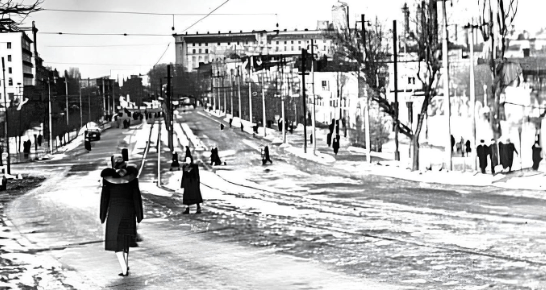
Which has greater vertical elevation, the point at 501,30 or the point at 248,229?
the point at 501,30

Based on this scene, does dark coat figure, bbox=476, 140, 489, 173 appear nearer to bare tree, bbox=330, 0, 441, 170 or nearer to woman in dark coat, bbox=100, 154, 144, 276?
bare tree, bbox=330, 0, 441, 170

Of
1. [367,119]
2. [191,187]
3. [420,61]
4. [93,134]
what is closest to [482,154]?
[420,61]

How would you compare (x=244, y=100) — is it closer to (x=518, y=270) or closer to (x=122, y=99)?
(x=122, y=99)

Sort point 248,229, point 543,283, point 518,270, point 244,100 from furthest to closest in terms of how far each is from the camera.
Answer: point 244,100 → point 248,229 → point 518,270 → point 543,283

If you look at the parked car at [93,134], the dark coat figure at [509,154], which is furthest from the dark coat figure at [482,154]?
the parked car at [93,134]

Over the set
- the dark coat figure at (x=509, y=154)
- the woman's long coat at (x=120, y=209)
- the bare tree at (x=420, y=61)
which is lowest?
the dark coat figure at (x=509, y=154)

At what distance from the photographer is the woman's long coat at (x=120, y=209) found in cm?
1193

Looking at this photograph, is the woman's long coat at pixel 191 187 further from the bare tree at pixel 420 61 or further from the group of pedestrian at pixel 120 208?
the bare tree at pixel 420 61

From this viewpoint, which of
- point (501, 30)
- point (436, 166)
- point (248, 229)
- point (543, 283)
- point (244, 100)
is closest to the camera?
point (543, 283)

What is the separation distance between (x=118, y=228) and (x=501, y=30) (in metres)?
41.2

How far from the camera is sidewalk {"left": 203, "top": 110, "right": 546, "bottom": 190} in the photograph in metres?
29.4

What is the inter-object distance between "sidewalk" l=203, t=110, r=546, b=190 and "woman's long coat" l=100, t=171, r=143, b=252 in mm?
17723

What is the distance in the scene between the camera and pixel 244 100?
119m

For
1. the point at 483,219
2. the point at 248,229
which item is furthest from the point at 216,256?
the point at 483,219
